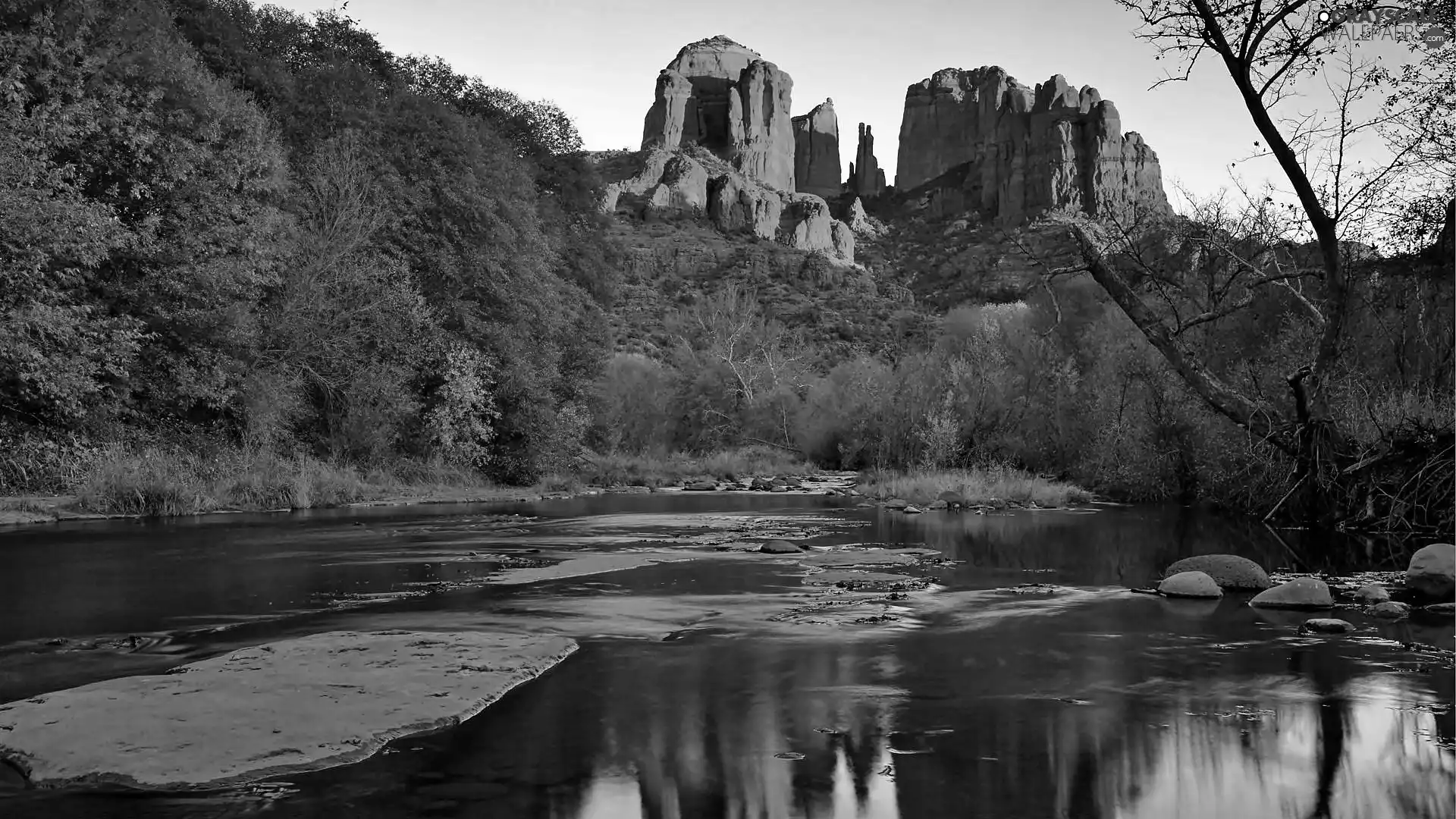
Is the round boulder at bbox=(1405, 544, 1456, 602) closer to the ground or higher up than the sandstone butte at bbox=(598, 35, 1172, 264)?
closer to the ground

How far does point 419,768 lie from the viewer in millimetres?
4742

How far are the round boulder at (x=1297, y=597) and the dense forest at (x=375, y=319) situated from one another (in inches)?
257

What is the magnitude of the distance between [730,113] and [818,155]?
19.4 m

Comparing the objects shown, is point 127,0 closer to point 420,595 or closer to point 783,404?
point 420,595

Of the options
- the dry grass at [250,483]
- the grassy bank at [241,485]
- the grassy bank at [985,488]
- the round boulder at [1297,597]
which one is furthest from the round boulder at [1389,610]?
the dry grass at [250,483]

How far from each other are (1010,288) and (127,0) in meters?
53.7

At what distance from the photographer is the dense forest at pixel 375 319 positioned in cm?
1986

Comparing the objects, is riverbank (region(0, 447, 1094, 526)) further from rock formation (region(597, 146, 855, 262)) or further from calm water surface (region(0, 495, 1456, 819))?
rock formation (region(597, 146, 855, 262))

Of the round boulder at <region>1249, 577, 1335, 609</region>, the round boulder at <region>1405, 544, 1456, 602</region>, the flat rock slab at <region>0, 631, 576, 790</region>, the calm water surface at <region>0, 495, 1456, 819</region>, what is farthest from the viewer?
the round boulder at <region>1405, 544, 1456, 602</region>

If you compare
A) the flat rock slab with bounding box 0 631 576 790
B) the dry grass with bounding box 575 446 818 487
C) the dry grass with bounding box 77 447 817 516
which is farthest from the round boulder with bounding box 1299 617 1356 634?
the dry grass with bounding box 575 446 818 487

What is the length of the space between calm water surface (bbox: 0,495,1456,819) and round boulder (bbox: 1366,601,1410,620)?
47cm

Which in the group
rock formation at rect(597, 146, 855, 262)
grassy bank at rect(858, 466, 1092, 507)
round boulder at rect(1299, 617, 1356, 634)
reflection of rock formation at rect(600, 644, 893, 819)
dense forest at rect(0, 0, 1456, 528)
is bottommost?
reflection of rock formation at rect(600, 644, 893, 819)

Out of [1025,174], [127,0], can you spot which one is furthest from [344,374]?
[1025,174]

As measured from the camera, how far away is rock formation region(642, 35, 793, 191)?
140m
